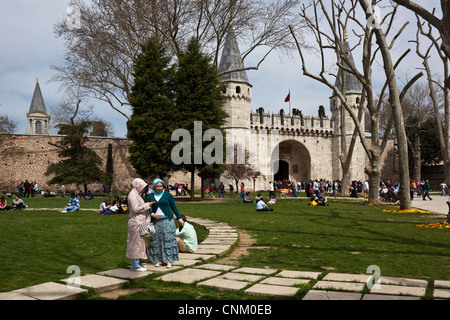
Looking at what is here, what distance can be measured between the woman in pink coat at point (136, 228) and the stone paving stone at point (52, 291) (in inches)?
40.2

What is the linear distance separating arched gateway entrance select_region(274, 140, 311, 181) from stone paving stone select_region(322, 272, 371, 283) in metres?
39.0

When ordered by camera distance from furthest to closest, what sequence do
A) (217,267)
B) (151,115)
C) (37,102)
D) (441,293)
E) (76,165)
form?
(37,102), (76,165), (151,115), (217,267), (441,293)

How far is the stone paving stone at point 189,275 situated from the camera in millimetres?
4199

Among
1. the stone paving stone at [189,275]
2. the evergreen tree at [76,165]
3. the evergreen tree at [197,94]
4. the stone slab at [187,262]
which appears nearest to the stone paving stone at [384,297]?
the stone paving stone at [189,275]

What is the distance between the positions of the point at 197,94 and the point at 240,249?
50.5 ft

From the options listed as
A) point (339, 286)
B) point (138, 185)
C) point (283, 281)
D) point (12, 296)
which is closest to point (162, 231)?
point (138, 185)

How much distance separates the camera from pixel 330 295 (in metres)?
3.45

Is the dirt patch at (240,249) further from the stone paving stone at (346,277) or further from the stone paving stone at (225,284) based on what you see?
the stone paving stone at (346,277)

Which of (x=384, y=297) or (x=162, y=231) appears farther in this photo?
(x=162, y=231)

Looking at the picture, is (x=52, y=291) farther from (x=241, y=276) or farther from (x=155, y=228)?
(x=241, y=276)
